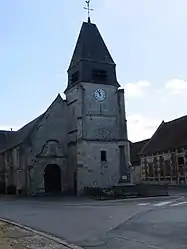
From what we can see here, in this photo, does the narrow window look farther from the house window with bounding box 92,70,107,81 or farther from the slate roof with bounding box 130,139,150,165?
the slate roof with bounding box 130,139,150,165

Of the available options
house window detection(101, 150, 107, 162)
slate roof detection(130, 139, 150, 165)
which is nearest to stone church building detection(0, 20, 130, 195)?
house window detection(101, 150, 107, 162)

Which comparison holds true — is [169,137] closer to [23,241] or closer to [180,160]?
[180,160]

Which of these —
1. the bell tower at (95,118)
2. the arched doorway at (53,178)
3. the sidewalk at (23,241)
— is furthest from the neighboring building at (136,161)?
the sidewalk at (23,241)

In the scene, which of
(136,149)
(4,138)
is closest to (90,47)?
(4,138)

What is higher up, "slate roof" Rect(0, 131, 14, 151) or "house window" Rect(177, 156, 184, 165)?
"slate roof" Rect(0, 131, 14, 151)

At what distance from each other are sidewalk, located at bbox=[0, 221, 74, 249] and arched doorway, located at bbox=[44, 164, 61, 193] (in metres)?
30.9

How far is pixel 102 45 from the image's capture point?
4478 cm

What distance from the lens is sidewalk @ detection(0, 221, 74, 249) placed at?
910 cm

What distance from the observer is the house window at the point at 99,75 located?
140 feet

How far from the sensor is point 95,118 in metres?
41.8

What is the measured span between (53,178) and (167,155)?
52.7 ft

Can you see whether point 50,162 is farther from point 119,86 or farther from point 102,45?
point 102,45

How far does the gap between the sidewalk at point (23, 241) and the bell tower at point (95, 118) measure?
27949 mm

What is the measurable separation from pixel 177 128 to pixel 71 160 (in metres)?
17.1
